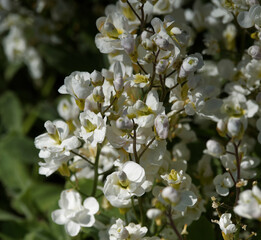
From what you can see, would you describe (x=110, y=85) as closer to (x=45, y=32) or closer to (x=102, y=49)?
(x=102, y=49)

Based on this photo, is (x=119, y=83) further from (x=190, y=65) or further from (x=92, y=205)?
(x=92, y=205)

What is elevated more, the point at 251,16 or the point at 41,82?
the point at 251,16

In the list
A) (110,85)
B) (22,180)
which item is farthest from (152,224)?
(22,180)

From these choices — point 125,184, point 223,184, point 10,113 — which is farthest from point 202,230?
point 10,113

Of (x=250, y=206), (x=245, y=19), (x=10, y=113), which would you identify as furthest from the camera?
(x=10, y=113)

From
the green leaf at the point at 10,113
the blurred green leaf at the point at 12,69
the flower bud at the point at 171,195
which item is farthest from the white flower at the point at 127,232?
the blurred green leaf at the point at 12,69

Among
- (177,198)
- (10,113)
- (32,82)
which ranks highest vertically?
(177,198)

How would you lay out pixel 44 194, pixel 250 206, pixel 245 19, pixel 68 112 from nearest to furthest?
pixel 250 206 → pixel 245 19 → pixel 68 112 → pixel 44 194
